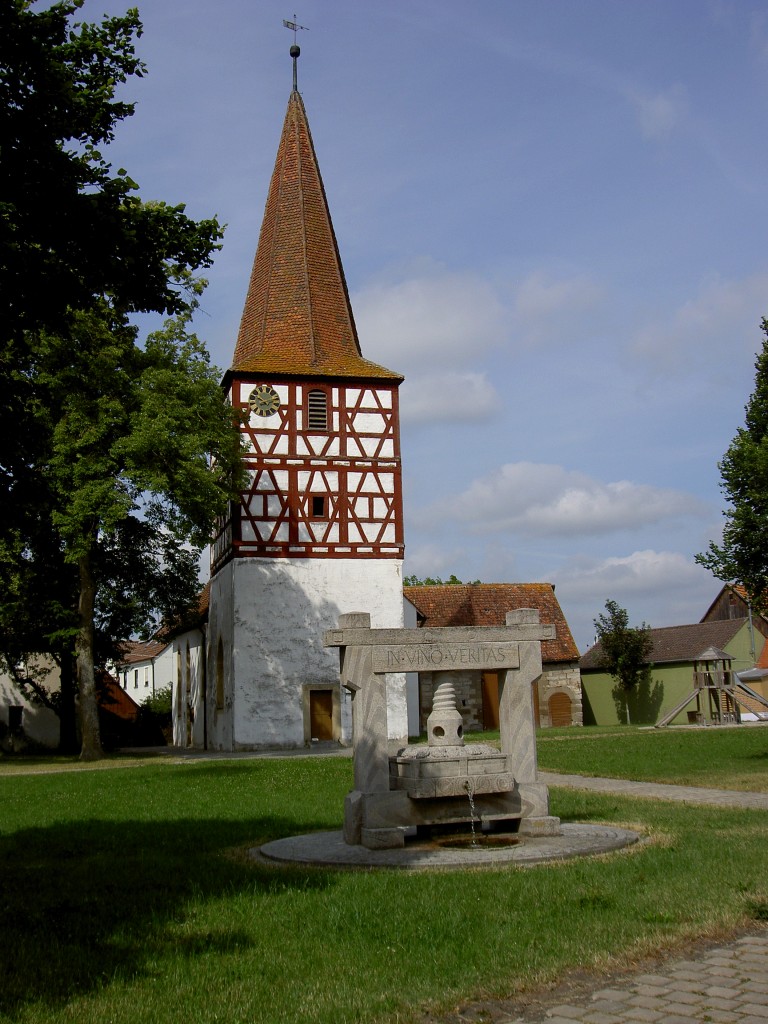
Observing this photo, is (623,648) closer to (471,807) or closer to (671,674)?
(671,674)

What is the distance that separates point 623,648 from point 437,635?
3736 centimetres

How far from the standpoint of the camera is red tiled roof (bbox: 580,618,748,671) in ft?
158

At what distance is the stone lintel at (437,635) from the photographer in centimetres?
993

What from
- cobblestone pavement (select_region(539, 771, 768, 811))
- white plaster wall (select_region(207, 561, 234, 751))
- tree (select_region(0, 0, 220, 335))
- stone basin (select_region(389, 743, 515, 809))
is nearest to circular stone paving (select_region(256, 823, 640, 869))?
stone basin (select_region(389, 743, 515, 809))

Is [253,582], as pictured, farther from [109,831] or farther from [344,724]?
[109,831]

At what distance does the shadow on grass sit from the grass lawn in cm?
2

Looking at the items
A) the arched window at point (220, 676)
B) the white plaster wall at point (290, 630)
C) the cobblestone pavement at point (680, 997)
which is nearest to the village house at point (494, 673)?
the white plaster wall at point (290, 630)

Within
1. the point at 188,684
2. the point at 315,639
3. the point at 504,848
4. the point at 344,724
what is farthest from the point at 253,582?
the point at 504,848

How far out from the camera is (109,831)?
11867mm

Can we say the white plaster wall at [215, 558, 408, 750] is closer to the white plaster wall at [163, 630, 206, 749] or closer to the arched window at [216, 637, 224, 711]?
the arched window at [216, 637, 224, 711]

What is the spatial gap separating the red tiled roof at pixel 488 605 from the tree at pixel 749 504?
76.1ft

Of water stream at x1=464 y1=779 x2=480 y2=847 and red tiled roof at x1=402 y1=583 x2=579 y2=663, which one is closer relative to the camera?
water stream at x1=464 y1=779 x2=480 y2=847

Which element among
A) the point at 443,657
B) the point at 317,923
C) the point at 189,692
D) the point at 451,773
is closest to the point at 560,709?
the point at 189,692

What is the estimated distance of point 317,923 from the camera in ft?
→ 21.4
